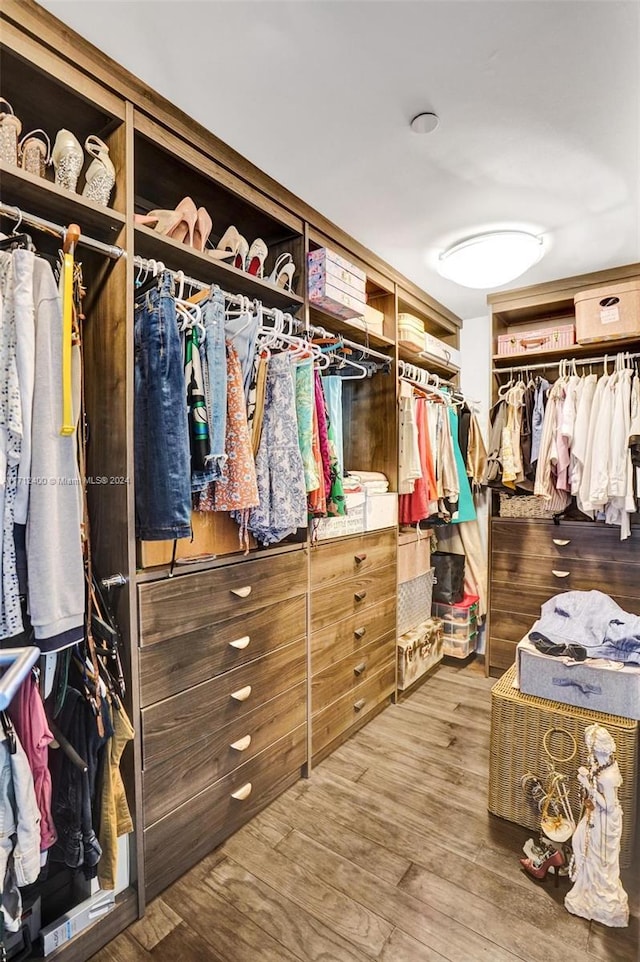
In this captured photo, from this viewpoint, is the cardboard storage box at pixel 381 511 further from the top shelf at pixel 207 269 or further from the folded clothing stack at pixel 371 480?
the top shelf at pixel 207 269

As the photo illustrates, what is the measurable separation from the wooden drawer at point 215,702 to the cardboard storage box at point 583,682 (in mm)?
878

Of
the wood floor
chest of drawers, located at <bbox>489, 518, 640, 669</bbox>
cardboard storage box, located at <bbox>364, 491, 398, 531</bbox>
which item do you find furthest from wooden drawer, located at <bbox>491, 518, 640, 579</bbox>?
the wood floor

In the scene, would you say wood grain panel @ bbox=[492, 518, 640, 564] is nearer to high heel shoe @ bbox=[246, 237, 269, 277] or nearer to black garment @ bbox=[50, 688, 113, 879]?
high heel shoe @ bbox=[246, 237, 269, 277]

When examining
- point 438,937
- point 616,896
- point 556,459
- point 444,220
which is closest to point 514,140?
point 444,220

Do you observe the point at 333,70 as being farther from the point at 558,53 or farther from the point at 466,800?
the point at 466,800

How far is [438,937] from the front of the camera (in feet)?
4.36

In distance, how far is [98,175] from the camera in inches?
50.8

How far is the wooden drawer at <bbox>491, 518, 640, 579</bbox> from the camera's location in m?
2.66

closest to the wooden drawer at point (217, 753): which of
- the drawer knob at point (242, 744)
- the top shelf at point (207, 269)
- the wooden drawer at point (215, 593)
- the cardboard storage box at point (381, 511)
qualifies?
the drawer knob at point (242, 744)

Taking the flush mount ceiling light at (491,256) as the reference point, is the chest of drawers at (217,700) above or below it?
below

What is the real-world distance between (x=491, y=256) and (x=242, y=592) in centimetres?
184

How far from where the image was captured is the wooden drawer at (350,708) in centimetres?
210

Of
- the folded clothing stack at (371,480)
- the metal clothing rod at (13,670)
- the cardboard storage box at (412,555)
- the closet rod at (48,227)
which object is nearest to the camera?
the metal clothing rod at (13,670)

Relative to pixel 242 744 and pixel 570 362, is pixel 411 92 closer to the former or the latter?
pixel 570 362
